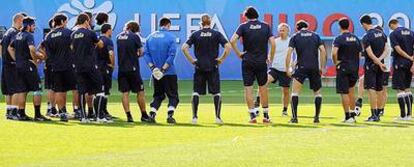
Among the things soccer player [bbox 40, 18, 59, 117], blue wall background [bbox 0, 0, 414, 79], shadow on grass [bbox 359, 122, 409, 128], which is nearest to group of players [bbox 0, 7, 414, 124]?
soccer player [bbox 40, 18, 59, 117]

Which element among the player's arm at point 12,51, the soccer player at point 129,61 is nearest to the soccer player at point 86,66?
the soccer player at point 129,61

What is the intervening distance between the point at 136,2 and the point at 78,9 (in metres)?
2.10

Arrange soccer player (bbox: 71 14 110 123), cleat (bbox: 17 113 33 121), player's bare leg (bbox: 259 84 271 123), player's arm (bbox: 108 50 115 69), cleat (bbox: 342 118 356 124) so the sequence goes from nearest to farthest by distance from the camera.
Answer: soccer player (bbox: 71 14 110 123), player's bare leg (bbox: 259 84 271 123), cleat (bbox: 342 118 356 124), player's arm (bbox: 108 50 115 69), cleat (bbox: 17 113 33 121)

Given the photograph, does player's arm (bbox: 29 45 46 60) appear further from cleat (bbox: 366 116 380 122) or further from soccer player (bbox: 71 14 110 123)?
cleat (bbox: 366 116 380 122)

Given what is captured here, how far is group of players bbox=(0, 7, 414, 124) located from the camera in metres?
20.4

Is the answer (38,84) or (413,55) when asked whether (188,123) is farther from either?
(413,55)

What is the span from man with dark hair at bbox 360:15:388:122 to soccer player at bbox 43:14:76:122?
531cm

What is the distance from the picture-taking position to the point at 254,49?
20.3 metres

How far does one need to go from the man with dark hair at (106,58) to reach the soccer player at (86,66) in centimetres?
25

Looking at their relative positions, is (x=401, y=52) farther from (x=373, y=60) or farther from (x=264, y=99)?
(x=264, y=99)

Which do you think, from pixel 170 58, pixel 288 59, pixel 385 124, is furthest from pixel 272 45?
pixel 385 124

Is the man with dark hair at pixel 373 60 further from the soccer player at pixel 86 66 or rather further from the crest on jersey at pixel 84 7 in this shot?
the crest on jersey at pixel 84 7

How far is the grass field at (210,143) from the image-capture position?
13.6 meters

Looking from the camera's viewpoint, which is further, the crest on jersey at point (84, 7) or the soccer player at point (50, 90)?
Answer: the crest on jersey at point (84, 7)
